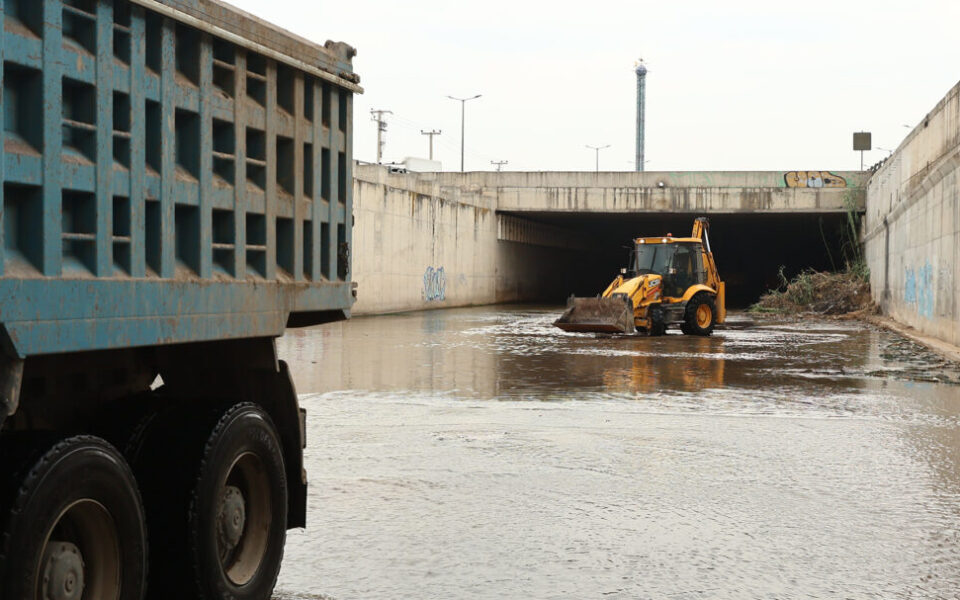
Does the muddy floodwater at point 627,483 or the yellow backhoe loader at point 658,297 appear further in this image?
the yellow backhoe loader at point 658,297

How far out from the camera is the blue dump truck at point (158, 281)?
398 cm

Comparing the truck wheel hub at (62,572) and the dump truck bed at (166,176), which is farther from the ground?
the dump truck bed at (166,176)

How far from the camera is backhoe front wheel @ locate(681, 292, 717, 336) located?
95.1 ft

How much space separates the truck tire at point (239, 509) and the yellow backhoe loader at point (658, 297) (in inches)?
876

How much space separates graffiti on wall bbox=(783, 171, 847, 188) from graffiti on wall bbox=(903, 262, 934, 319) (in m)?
21.7

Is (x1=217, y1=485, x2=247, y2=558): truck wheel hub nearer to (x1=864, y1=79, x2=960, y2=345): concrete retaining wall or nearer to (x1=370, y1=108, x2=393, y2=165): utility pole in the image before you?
(x1=864, y1=79, x2=960, y2=345): concrete retaining wall

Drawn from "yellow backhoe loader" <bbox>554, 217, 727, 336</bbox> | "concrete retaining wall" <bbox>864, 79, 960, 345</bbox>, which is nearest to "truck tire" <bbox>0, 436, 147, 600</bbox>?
"concrete retaining wall" <bbox>864, 79, 960, 345</bbox>

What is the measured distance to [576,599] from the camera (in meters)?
5.69

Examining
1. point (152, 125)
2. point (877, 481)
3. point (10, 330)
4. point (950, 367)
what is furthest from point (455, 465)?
point (950, 367)

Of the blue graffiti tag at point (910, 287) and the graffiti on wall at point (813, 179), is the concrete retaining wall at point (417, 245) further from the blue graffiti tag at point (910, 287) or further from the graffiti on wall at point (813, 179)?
the blue graffiti tag at point (910, 287)

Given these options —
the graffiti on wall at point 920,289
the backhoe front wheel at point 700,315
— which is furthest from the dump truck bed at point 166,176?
the backhoe front wheel at point 700,315

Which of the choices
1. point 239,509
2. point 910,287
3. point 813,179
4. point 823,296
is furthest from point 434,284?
point 239,509

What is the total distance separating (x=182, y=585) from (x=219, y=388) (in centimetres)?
129

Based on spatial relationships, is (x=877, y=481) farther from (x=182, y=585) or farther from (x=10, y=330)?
(x=10, y=330)
